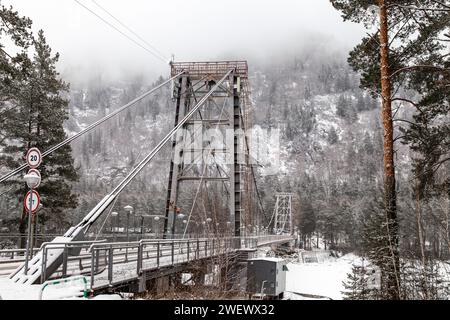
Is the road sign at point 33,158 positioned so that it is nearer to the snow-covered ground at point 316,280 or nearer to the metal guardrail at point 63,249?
the metal guardrail at point 63,249

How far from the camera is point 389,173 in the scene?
10.6 meters

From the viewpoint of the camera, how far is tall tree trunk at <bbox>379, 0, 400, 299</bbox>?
9.92 meters

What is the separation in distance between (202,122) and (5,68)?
51.2ft

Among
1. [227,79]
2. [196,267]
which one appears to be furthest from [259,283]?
[227,79]

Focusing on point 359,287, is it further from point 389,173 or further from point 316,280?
point 316,280

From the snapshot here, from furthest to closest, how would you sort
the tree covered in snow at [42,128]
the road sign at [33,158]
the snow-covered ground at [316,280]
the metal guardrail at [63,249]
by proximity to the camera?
the snow-covered ground at [316,280]
the tree covered in snow at [42,128]
the road sign at [33,158]
the metal guardrail at [63,249]

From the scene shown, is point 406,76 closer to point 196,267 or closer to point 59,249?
point 196,267

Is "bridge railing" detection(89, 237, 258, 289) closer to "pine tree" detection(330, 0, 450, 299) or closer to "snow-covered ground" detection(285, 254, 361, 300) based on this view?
"pine tree" detection(330, 0, 450, 299)

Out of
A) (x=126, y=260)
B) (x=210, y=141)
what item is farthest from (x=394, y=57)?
(x=210, y=141)

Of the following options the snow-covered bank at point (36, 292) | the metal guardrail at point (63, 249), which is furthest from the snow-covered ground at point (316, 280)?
the snow-covered bank at point (36, 292)

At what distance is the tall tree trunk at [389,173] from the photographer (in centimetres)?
992

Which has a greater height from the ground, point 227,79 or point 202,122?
point 227,79
